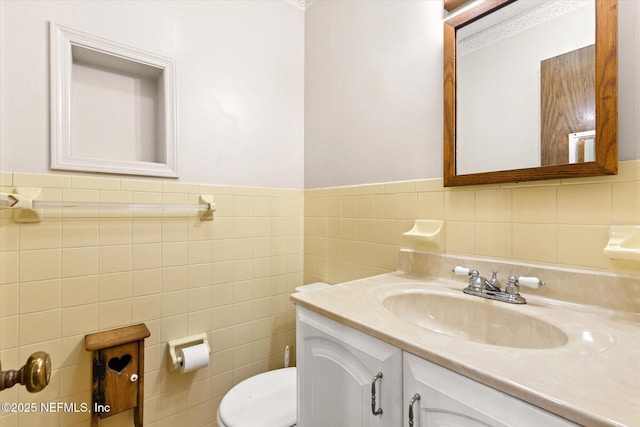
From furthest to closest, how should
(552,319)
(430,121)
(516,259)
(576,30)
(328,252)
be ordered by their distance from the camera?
1. (328,252)
2. (430,121)
3. (516,259)
4. (576,30)
5. (552,319)

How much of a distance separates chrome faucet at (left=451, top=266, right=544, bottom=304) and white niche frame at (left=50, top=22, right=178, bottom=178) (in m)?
1.31

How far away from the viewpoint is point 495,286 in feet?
3.13

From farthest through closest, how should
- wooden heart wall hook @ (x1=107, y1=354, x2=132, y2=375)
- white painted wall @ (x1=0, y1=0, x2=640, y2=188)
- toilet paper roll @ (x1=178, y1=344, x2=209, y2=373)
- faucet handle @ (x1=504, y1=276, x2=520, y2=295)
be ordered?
toilet paper roll @ (x1=178, y1=344, x2=209, y2=373), wooden heart wall hook @ (x1=107, y1=354, x2=132, y2=375), white painted wall @ (x1=0, y1=0, x2=640, y2=188), faucet handle @ (x1=504, y1=276, x2=520, y2=295)

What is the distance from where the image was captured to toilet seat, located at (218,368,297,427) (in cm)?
113

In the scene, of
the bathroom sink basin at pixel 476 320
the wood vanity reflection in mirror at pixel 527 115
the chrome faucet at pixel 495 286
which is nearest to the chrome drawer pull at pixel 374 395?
the bathroom sink basin at pixel 476 320

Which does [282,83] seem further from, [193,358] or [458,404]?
[458,404]

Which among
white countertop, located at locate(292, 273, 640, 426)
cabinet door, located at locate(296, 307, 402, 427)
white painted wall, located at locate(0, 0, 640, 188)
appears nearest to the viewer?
white countertop, located at locate(292, 273, 640, 426)

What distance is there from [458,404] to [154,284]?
1274mm

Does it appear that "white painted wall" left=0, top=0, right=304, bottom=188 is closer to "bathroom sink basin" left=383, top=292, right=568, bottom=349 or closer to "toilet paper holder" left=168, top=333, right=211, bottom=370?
"toilet paper holder" left=168, top=333, right=211, bottom=370

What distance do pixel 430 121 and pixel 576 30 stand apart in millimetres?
490

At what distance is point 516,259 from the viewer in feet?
3.24

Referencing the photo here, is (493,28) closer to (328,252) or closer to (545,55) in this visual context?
(545,55)

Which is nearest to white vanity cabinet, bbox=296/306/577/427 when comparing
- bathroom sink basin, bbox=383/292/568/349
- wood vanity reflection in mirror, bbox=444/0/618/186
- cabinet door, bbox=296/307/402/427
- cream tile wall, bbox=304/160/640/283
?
cabinet door, bbox=296/307/402/427

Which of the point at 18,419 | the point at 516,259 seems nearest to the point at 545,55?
the point at 516,259
